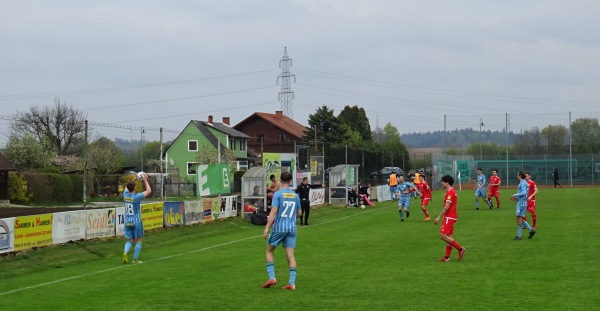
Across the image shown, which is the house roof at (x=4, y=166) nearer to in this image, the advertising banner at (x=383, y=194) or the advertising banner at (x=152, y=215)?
the advertising banner at (x=152, y=215)

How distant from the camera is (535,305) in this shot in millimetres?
11586

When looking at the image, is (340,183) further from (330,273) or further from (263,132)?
(263,132)

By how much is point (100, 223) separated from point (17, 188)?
2588 cm

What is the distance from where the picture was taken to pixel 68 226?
863 inches

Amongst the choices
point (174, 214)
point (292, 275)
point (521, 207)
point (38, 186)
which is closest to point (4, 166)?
point (38, 186)

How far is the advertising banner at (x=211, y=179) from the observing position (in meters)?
33.4

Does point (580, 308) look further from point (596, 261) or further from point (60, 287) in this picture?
point (60, 287)

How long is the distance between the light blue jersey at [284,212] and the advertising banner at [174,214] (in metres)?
14.9

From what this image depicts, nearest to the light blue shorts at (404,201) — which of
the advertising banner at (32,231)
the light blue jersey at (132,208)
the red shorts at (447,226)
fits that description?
the red shorts at (447,226)

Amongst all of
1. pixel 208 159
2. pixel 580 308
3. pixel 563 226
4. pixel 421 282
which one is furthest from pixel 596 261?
pixel 208 159

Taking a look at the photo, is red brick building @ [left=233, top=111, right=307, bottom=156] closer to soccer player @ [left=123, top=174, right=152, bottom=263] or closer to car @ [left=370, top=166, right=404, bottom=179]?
car @ [left=370, top=166, right=404, bottom=179]

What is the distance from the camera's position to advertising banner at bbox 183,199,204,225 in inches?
1160

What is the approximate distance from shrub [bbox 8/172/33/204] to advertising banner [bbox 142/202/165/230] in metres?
22.9

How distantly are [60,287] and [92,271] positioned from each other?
9.01 ft
